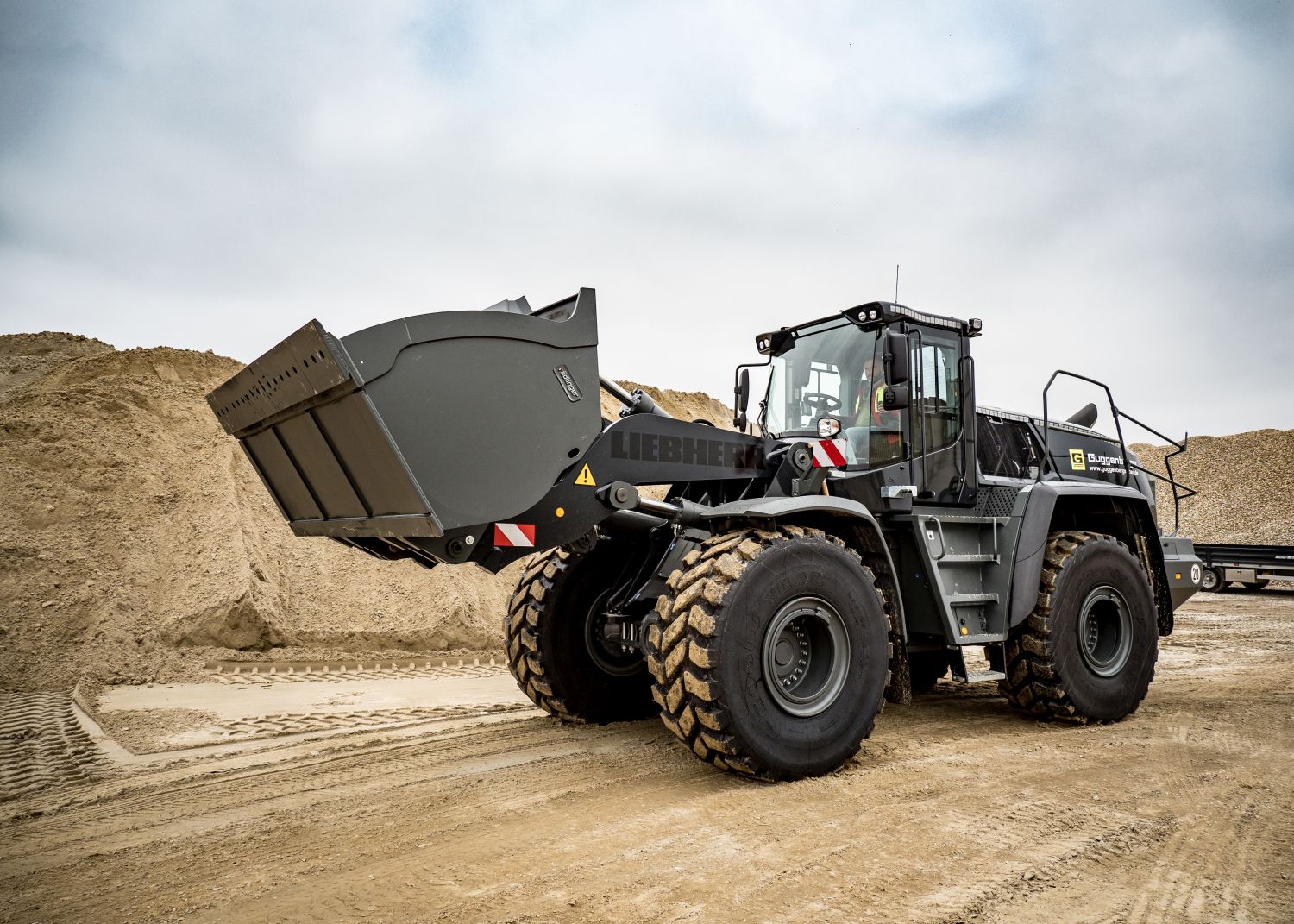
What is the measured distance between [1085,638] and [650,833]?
4243 millimetres

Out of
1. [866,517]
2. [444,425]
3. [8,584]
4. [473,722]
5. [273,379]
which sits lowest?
[473,722]

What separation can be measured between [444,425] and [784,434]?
296 cm

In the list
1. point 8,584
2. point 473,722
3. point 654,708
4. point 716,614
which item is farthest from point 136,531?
point 716,614

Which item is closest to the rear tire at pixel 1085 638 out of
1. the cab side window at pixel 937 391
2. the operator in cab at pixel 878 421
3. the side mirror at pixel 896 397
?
the cab side window at pixel 937 391

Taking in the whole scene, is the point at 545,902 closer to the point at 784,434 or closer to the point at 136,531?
the point at 784,434

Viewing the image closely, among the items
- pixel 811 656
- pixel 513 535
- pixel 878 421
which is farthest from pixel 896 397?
pixel 513 535

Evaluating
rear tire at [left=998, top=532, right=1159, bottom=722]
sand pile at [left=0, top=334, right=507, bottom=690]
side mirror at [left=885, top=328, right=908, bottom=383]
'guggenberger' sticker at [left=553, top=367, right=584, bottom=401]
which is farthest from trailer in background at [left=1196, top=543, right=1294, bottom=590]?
'guggenberger' sticker at [left=553, top=367, right=584, bottom=401]

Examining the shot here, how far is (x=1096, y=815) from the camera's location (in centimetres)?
412

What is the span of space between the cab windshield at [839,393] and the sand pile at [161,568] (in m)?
6.85

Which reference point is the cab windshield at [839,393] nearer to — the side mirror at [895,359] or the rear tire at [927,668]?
the side mirror at [895,359]

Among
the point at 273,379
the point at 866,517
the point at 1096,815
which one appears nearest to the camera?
the point at 1096,815

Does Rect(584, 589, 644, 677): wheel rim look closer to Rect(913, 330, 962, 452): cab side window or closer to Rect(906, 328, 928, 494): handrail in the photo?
Rect(906, 328, 928, 494): handrail

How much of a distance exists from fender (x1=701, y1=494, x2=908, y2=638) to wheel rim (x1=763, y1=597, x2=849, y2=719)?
0.53m

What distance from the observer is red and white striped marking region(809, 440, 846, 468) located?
569 centimetres
